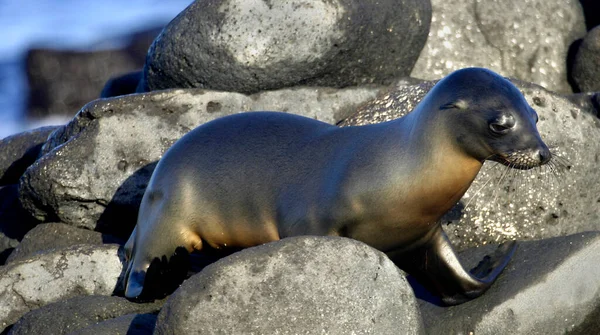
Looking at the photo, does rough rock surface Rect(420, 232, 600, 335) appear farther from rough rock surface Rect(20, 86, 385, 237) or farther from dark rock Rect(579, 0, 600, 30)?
dark rock Rect(579, 0, 600, 30)

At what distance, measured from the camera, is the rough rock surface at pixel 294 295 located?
4273mm

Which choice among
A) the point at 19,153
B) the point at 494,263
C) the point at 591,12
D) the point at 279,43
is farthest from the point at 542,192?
the point at 19,153

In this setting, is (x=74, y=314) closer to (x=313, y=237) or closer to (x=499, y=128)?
(x=313, y=237)

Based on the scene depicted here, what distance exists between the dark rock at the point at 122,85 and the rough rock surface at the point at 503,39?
3.31m

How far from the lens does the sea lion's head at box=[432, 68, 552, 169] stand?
4.89 meters

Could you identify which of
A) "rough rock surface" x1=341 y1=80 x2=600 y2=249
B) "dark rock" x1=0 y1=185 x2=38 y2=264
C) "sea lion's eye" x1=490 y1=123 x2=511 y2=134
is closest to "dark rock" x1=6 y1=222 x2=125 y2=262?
"dark rock" x1=0 y1=185 x2=38 y2=264

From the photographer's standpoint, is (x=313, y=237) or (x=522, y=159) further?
(x=522, y=159)

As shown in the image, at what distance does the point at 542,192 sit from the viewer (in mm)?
6777

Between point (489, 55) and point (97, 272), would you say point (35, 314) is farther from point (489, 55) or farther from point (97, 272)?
point (489, 55)

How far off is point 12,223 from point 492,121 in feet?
16.9

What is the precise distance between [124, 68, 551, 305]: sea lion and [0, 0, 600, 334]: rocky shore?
0.35m

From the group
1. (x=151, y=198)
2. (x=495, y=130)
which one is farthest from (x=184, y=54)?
(x=495, y=130)

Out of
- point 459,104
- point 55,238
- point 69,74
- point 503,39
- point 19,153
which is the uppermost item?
point 459,104

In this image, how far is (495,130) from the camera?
16.1 ft
